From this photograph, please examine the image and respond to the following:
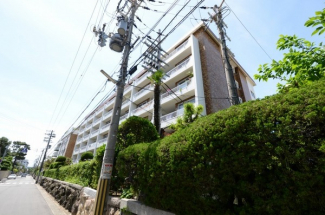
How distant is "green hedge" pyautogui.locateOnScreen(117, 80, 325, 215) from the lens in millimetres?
1760

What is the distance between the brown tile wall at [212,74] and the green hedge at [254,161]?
11.4 meters

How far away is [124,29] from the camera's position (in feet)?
23.0

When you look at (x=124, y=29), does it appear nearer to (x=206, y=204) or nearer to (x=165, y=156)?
(x=165, y=156)

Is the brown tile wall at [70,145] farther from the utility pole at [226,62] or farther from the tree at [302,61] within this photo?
the tree at [302,61]

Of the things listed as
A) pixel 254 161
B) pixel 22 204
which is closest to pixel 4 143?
pixel 22 204

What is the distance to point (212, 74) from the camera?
16.7 metres

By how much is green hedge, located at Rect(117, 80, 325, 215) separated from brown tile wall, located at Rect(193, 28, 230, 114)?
37.4 feet

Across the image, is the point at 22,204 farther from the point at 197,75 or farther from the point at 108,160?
the point at 197,75

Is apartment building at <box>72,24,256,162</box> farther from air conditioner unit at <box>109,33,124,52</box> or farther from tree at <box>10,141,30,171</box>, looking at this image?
tree at <box>10,141,30,171</box>

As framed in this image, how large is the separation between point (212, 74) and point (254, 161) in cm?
1572

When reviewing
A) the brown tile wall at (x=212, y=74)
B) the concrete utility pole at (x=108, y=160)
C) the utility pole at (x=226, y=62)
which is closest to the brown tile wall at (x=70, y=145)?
the brown tile wall at (x=212, y=74)

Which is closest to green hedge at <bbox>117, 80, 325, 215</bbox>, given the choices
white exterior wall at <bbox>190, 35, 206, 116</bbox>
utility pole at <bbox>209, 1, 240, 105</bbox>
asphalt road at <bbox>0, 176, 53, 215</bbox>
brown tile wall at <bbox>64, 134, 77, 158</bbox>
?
utility pole at <bbox>209, 1, 240, 105</bbox>

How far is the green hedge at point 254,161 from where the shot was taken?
176 centimetres

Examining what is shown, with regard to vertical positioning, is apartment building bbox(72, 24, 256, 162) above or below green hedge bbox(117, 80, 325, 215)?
above
